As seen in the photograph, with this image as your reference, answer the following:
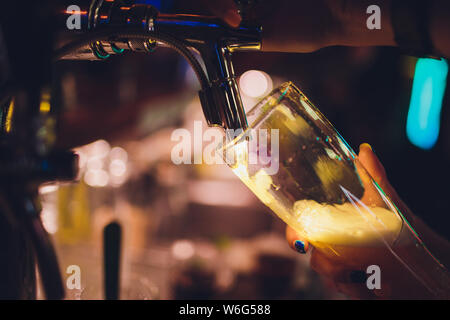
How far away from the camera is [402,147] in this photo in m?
2.08

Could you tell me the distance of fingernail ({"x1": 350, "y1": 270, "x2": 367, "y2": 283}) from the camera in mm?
667

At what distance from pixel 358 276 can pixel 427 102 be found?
75.1 inches

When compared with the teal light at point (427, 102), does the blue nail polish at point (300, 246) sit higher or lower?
lower

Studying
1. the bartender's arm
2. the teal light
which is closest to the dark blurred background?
the teal light

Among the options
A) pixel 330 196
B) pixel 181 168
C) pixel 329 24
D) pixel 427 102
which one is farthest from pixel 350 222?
pixel 181 168

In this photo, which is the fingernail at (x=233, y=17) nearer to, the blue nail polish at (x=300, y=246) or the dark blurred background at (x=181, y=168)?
the dark blurred background at (x=181, y=168)

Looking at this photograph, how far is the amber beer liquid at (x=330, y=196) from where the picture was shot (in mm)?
535

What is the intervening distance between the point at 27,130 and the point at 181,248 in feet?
4.39

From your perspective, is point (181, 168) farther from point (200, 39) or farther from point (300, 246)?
point (200, 39)

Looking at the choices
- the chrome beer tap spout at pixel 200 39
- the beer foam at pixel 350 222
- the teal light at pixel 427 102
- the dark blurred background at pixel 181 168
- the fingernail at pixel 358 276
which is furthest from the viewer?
the teal light at pixel 427 102

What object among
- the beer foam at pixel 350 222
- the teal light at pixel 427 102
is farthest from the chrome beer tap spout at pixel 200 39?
the teal light at pixel 427 102

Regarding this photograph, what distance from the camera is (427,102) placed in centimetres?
215

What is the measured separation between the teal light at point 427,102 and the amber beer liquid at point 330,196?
1686 millimetres

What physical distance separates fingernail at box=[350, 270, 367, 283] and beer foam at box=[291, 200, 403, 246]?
0.41 feet
